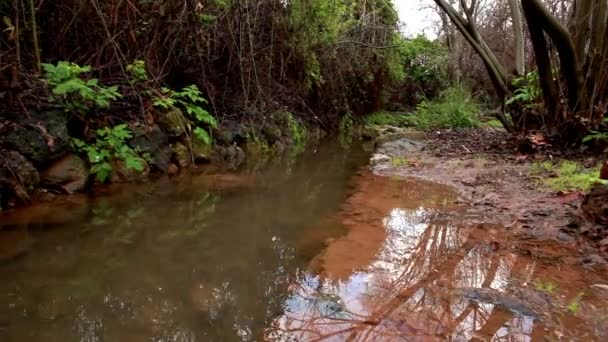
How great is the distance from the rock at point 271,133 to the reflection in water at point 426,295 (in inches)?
168

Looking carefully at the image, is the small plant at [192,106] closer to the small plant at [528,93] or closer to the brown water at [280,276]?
the brown water at [280,276]

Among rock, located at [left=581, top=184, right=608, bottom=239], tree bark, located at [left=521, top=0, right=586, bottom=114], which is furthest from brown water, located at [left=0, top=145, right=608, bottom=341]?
tree bark, located at [left=521, top=0, right=586, bottom=114]

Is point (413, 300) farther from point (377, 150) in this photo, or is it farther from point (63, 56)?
point (377, 150)

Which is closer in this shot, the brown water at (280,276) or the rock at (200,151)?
the brown water at (280,276)

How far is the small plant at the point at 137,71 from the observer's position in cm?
473

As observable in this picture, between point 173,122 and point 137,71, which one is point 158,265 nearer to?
point 137,71

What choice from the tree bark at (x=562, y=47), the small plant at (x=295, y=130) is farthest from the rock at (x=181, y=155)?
the tree bark at (x=562, y=47)

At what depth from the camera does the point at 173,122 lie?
5.32 m

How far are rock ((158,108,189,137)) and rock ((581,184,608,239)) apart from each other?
4.03m

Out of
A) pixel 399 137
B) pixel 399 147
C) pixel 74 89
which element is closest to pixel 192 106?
pixel 74 89

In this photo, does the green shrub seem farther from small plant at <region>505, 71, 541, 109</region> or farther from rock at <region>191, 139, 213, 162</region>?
rock at <region>191, 139, 213, 162</region>

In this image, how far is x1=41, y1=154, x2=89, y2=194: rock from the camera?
3828 millimetres

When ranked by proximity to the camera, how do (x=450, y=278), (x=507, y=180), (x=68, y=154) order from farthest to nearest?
(x=507, y=180) → (x=68, y=154) → (x=450, y=278)

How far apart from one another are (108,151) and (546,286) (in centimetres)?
375
